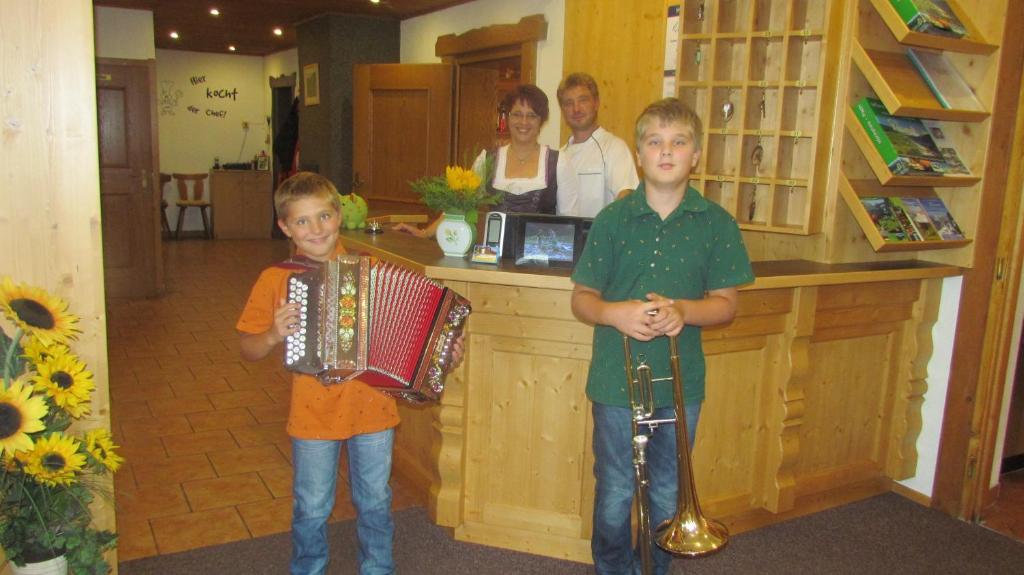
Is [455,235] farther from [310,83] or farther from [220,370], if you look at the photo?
[310,83]

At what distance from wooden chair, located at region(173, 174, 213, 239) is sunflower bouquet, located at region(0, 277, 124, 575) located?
8.94 meters

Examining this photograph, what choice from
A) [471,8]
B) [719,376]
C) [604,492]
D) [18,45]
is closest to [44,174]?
[18,45]

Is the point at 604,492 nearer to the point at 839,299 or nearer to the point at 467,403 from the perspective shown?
the point at 467,403

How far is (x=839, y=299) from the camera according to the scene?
291 cm

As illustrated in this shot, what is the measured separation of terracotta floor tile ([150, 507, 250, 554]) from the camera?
263 centimetres

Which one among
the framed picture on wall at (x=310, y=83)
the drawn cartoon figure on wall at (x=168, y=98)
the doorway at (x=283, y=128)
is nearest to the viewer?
the framed picture on wall at (x=310, y=83)

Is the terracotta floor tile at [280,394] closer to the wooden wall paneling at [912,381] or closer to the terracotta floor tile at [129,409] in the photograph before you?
the terracotta floor tile at [129,409]

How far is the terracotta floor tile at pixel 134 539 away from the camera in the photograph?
2.54 meters

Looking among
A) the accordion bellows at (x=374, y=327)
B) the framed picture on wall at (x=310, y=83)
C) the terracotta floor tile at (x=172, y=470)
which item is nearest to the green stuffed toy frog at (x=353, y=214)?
the terracotta floor tile at (x=172, y=470)

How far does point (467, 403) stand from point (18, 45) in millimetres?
1581

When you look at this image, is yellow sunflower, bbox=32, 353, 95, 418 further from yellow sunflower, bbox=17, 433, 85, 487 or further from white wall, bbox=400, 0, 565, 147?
white wall, bbox=400, 0, 565, 147

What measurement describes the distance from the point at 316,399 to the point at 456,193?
3.25 ft

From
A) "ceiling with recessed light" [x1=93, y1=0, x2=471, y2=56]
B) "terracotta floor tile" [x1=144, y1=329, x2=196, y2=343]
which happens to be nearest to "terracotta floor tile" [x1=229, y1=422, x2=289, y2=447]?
"terracotta floor tile" [x1=144, y1=329, x2=196, y2=343]

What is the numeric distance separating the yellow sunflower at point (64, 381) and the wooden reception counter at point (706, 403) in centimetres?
110
